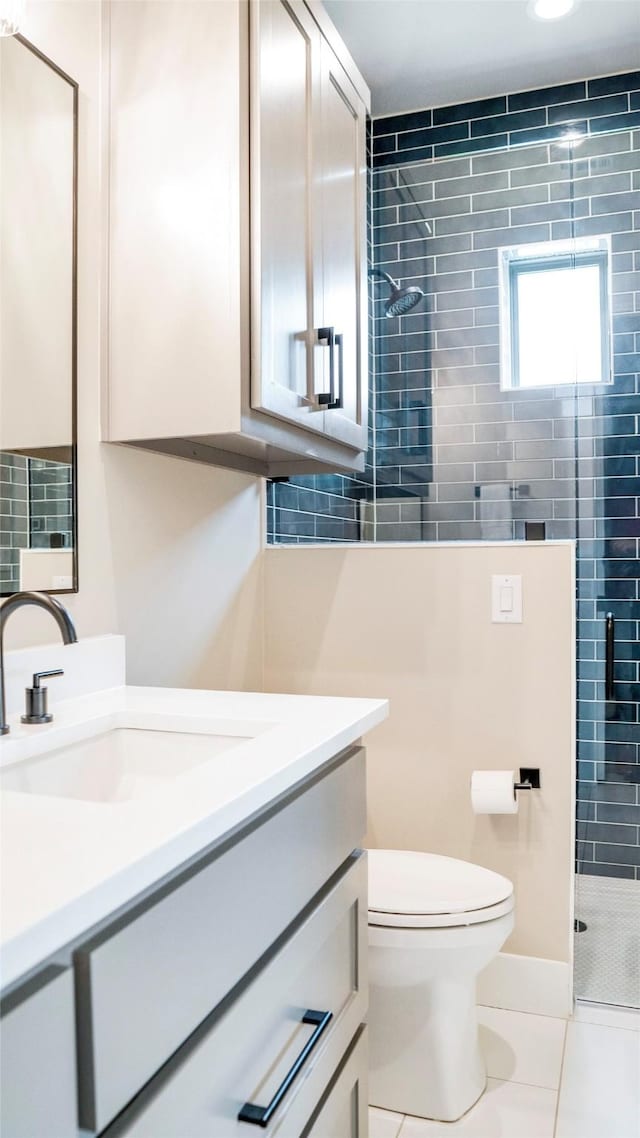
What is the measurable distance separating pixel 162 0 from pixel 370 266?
1188 mm

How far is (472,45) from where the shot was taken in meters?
2.48

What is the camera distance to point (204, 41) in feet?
4.41

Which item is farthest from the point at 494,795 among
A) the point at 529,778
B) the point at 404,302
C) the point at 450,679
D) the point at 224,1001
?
the point at 404,302

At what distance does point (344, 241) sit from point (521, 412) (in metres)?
0.80

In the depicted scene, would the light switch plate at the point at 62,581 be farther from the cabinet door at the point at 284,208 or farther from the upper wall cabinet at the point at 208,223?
the cabinet door at the point at 284,208

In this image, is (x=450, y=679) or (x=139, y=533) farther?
(x=450, y=679)

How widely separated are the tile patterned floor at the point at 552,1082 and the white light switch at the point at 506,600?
3.24 ft

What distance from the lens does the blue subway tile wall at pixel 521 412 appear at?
2191 millimetres

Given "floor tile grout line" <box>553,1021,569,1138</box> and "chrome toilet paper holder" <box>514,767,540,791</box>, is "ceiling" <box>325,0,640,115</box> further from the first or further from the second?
"floor tile grout line" <box>553,1021,569,1138</box>

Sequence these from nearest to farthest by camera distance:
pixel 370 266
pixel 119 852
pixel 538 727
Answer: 1. pixel 119 852
2. pixel 538 727
3. pixel 370 266

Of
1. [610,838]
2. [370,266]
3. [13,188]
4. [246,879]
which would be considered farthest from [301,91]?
[610,838]

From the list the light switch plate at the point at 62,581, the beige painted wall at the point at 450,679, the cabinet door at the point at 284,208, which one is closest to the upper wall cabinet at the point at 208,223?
the cabinet door at the point at 284,208

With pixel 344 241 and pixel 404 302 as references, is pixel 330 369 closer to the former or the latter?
pixel 344 241

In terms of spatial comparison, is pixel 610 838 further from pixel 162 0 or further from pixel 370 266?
pixel 162 0
